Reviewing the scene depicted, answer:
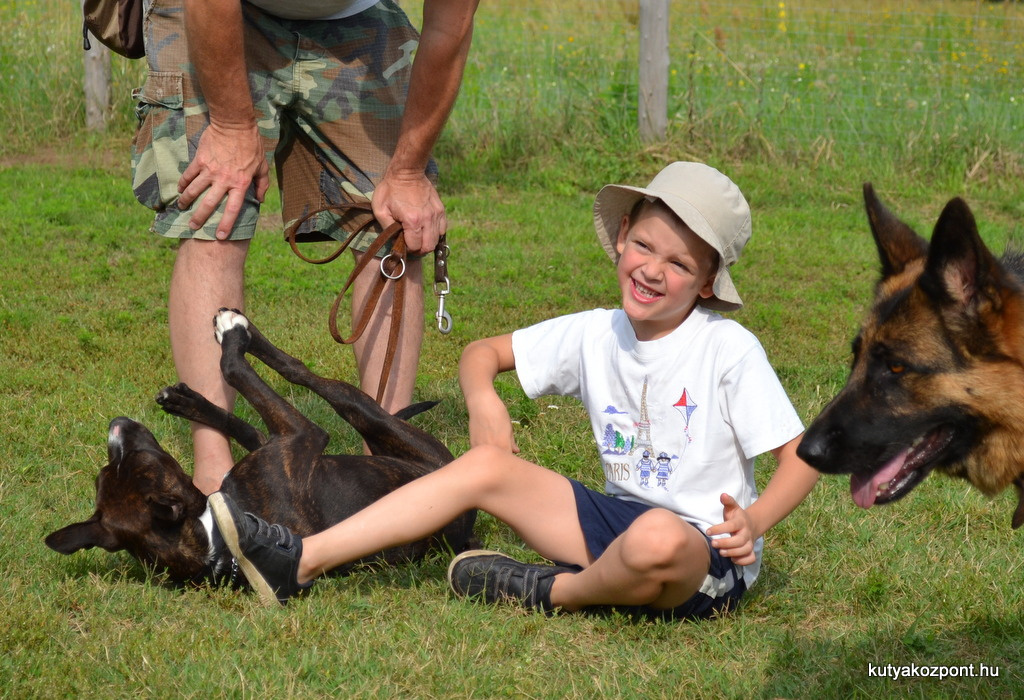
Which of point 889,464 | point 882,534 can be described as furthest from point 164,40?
point 882,534

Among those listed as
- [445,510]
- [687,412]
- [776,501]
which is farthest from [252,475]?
[776,501]

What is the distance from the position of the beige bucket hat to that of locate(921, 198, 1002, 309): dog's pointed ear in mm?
734

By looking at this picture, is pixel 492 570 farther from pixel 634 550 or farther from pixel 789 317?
pixel 789 317

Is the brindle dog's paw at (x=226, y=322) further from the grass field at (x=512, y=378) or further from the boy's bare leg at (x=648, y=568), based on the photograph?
the boy's bare leg at (x=648, y=568)

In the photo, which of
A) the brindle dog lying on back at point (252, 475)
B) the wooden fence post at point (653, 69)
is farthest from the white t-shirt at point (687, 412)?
the wooden fence post at point (653, 69)

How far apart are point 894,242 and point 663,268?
2.33ft

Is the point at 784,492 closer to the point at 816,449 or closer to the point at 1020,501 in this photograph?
the point at 816,449

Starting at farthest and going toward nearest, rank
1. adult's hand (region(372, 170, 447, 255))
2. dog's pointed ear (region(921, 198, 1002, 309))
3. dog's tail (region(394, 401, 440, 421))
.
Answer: dog's tail (region(394, 401, 440, 421))
adult's hand (region(372, 170, 447, 255))
dog's pointed ear (region(921, 198, 1002, 309))

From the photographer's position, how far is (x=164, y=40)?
3742 mm

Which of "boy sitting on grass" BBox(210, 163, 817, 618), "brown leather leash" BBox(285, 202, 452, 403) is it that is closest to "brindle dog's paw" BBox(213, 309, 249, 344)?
"brown leather leash" BBox(285, 202, 452, 403)

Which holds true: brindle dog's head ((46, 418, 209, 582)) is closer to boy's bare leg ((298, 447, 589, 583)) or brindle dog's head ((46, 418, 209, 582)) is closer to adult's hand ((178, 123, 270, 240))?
boy's bare leg ((298, 447, 589, 583))

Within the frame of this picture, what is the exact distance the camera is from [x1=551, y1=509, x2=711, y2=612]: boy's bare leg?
3.08m

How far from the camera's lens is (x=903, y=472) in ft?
9.32

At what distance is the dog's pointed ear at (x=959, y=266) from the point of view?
251cm
